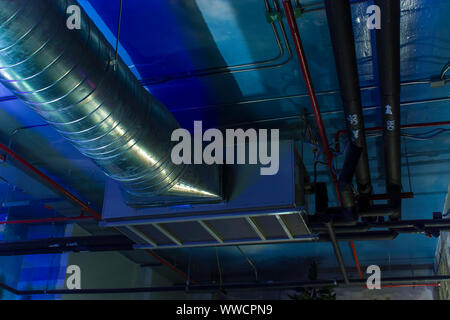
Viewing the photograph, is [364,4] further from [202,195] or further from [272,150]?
[202,195]

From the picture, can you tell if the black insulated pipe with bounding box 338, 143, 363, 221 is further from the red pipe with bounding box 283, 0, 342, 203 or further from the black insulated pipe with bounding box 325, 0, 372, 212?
the red pipe with bounding box 283, 0, 342, 203

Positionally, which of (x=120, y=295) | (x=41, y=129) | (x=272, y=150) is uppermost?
(x=41, y=129)

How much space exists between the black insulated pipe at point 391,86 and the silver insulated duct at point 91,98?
125cm

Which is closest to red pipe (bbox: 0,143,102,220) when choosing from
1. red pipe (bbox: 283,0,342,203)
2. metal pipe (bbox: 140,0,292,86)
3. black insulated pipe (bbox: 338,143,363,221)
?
metal pipe (bbox: 140,0,292,86)

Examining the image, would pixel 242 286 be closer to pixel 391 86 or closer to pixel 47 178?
pixel 47 178

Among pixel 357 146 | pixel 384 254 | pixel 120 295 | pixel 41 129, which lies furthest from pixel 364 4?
pixel 120 295

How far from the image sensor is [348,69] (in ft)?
8.51

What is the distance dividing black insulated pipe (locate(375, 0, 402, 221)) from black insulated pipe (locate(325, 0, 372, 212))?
14cm

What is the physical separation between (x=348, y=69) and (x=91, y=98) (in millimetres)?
1355

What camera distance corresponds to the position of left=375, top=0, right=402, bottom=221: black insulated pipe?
2.31m

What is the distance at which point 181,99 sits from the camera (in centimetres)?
354

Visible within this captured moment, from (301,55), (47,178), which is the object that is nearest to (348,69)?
(301,55)

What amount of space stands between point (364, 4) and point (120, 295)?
521 centimetres

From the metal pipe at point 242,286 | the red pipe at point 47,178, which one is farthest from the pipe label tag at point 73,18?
the metal pipe at point 242,286
